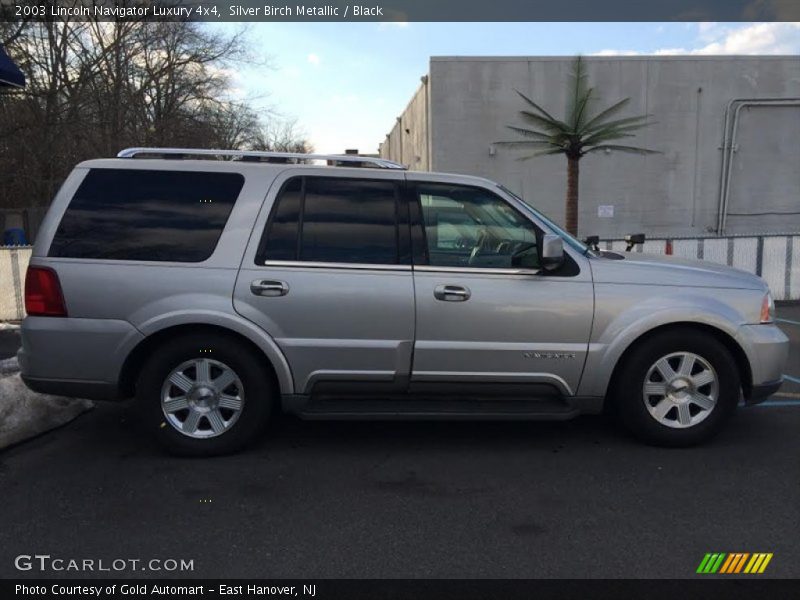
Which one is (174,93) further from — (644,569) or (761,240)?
(644,569)

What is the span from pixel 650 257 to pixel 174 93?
2851cm

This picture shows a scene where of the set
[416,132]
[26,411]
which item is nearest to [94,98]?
[416,132]

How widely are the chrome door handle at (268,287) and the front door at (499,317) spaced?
88cm

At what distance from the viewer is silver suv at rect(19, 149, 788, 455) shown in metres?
4.25

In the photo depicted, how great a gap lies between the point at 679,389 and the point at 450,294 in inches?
68.4

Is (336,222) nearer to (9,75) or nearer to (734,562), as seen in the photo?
(734,562)

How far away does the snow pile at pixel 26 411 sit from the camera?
4.80 meters

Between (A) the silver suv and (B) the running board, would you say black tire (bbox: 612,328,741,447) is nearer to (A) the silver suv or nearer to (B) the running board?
(A) the silver suv

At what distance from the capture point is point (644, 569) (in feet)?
9.89

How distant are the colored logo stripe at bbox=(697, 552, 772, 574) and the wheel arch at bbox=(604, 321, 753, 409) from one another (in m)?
1.49

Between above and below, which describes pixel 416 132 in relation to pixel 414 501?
above

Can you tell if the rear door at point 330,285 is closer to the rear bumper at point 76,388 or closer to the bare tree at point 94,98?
the rear bumper at point 76,388

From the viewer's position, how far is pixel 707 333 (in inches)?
178

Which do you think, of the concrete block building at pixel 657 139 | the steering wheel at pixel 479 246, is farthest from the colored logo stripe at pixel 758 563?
the concrete block building at pixel 657 139
